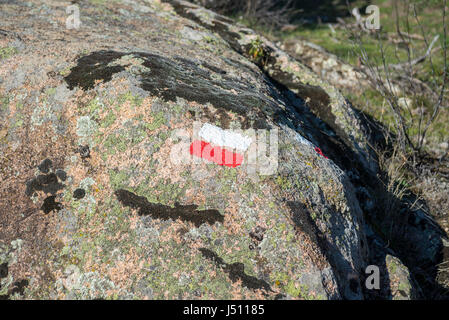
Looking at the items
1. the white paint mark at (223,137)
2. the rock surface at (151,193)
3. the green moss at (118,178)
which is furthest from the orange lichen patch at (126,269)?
the white paint mark at (223,137)

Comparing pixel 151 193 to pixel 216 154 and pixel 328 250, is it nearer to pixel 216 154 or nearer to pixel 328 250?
pixel 216 154

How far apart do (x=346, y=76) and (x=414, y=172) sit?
12.7 feet

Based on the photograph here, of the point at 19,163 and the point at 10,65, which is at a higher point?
the point at 10,65

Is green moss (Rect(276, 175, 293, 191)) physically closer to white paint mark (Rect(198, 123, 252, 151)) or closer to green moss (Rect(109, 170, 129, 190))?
white paint mark (Rect(198, 123, 252, 151))

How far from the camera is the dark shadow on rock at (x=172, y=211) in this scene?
2445 millimetres

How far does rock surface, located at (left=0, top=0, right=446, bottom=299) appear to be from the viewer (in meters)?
2.26

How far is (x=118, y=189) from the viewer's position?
8.40 ft

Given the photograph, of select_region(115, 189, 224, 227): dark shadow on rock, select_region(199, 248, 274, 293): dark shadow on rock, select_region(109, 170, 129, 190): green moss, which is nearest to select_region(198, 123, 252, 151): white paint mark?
select_region(115, 189, 224, 227): dark shadow on rock

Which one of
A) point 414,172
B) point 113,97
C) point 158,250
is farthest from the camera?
point 414,172

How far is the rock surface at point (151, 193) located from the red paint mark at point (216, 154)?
4cm

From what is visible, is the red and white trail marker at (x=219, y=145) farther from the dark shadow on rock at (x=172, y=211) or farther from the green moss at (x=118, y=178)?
the green moss at (x=118, y=178)

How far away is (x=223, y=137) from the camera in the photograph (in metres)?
2.74

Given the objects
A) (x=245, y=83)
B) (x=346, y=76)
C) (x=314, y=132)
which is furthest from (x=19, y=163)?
(x=346, y=76)

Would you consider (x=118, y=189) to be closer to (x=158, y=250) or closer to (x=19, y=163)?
(x=158, y=250)
